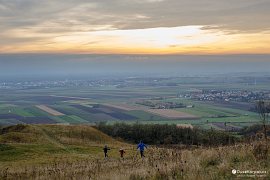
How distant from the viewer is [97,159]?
2327 cm

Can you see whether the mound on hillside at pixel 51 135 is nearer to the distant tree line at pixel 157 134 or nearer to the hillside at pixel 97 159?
the hillside at pixel 97 159

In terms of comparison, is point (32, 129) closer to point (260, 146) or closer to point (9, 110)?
point (260, 146)

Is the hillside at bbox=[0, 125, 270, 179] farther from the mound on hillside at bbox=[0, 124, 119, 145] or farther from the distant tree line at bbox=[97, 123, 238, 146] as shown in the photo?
the distant tree line at bbox=[97, 123, 238, 146]

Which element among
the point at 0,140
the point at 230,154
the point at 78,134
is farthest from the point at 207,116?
the point at 230,154

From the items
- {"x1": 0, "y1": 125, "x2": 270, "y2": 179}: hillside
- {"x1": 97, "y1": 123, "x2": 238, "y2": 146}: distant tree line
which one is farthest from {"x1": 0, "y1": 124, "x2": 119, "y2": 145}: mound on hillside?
{"x1": 97, "y1": 123, "x2": 238, "y2": 146}: distant tree line

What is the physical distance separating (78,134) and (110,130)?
1186 cm

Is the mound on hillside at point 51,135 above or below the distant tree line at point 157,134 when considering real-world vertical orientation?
above

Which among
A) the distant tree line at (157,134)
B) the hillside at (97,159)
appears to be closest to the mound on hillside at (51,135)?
A: the hillside at (97,159)

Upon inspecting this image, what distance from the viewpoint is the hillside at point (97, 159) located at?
9.87 meters

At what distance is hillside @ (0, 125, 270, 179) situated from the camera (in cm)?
987

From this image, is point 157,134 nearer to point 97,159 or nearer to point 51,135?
point 51,135

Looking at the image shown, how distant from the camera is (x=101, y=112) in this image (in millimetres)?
119000

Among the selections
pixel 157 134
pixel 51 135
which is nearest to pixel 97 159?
pixel 51 135

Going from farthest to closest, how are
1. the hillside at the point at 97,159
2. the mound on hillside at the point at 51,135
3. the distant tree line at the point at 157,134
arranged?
the distant tree line at the point at 157,134, the mound on hillside at the point at 51,135, the hillside at the point at 97,159
